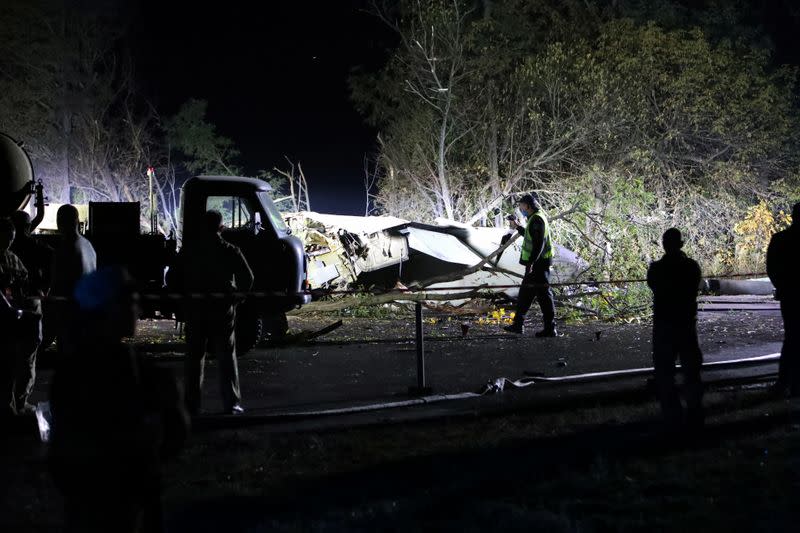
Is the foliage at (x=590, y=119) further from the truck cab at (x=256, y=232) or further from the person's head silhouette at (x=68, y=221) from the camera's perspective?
the person's head silhouette at (x=68, y=221)

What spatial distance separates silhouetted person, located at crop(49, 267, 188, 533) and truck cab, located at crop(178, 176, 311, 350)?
8649 mm

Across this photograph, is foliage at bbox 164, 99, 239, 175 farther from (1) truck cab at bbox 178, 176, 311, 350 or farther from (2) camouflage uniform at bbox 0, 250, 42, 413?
(2) camouflage uniform at bbox 0, 250, 42, 413

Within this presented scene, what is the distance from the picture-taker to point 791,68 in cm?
2980

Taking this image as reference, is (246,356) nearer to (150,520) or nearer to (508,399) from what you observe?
(508,399)

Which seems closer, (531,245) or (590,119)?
(531,245)

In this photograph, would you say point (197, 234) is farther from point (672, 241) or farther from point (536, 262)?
point (672, 241)


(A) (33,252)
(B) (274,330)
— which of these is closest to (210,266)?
(A) (33,252)

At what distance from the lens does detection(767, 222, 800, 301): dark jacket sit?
8.31m

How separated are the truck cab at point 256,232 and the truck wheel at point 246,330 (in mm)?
252

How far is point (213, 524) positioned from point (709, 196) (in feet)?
80.1

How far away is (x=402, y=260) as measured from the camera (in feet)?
56.7

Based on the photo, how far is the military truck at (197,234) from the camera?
11.0 m

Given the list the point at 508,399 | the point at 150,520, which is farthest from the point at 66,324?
the point at 150,520

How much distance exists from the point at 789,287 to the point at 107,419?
7.13 m
